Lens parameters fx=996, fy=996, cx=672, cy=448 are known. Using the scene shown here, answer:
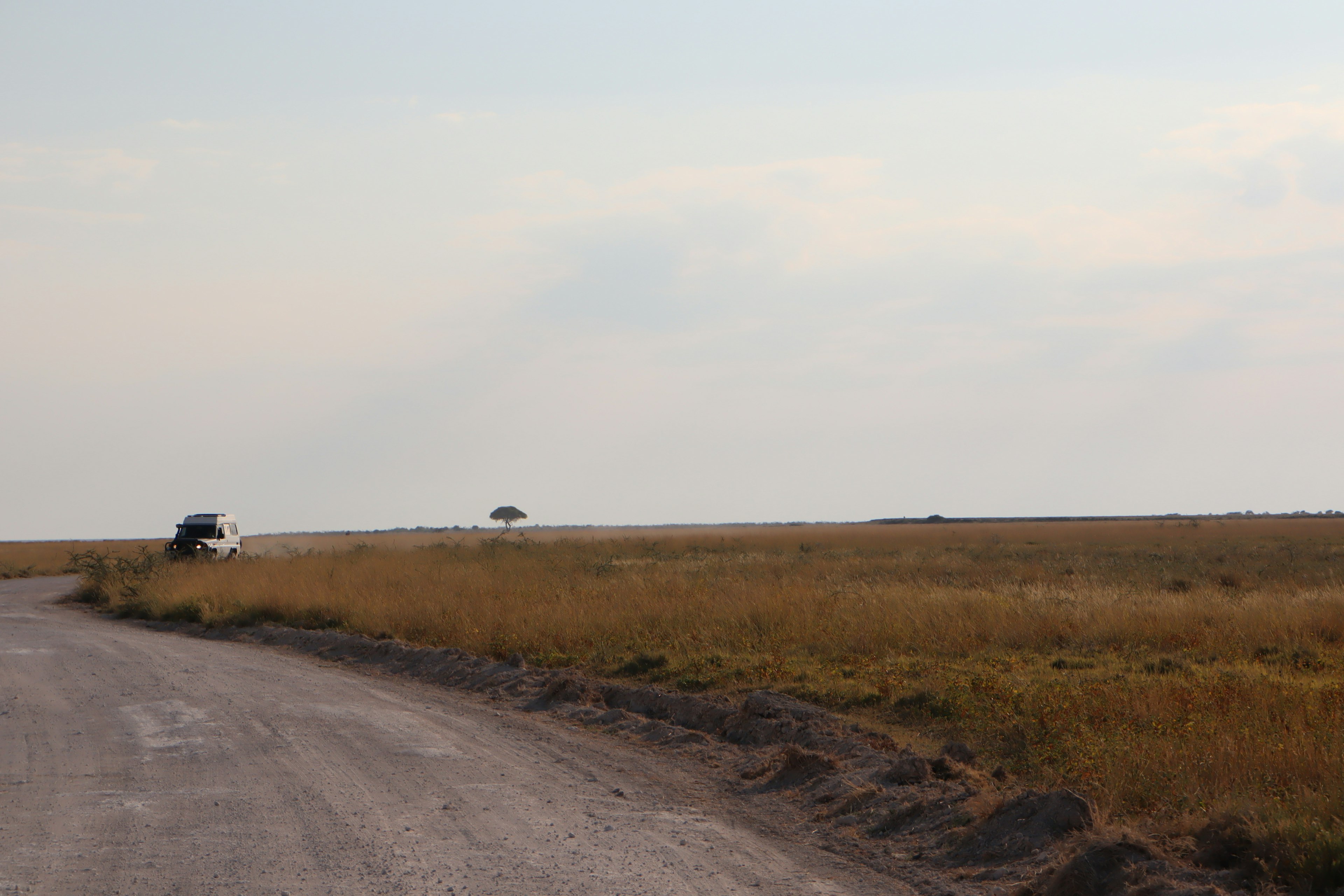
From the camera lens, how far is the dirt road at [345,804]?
20.2 ft

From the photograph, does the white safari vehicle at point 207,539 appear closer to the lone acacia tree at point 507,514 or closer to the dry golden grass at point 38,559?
the dry golden grass at point 38,559

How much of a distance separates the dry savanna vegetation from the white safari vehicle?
3.97m

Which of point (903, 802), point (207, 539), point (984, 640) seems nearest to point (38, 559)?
point (207, 539)

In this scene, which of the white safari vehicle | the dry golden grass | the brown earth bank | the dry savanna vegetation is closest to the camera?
the brown earth bank

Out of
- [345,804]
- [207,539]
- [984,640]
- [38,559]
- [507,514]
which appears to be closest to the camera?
[345,804]

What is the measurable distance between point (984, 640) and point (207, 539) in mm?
32381

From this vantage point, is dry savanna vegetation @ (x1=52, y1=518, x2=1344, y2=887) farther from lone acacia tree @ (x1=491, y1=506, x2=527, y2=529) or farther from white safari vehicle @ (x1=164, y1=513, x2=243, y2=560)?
lone acacia tree @ (x1=491, y1=506, x2=527, y2=529)

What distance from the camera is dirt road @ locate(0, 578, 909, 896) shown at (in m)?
6.17

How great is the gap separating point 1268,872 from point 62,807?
8.31 metres

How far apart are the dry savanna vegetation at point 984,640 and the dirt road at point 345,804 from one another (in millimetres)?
2813

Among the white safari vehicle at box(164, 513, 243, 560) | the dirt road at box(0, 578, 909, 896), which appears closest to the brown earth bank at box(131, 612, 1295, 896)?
the dirt road at box(0, 578, 909, 896)

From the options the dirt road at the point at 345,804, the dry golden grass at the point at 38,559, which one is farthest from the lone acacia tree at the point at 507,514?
the dirt road at the point at 345,804

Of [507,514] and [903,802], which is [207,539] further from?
[507,514]

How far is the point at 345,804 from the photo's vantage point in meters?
7.79
